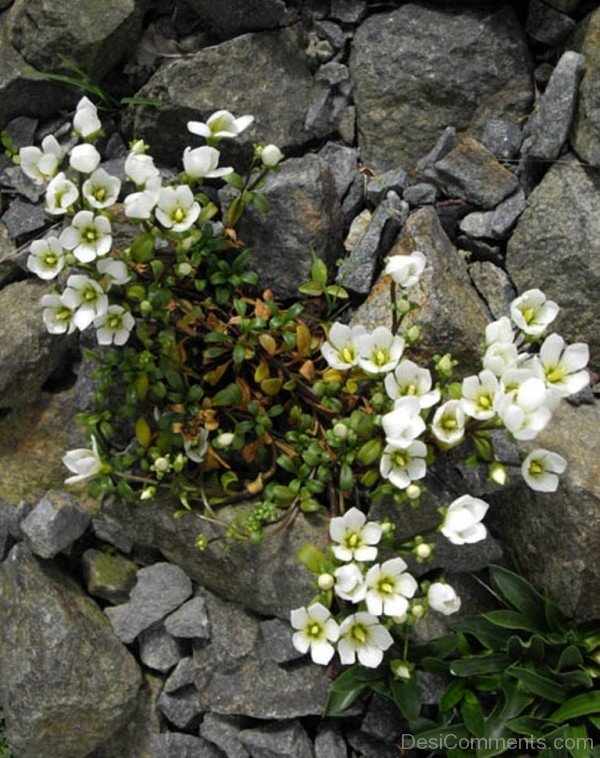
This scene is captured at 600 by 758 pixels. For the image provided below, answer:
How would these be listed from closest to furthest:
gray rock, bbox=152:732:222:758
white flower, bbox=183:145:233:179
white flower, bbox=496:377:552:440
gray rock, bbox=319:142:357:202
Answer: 1. white flower, bbox=496:377:552:440
2. white flower, bbox=183:145:233:179
3. gray rock, bbox=152:732:222:758
4. gray rock, bbox=319:142:357:202

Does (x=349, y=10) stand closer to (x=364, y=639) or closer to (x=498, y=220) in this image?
(x=498, y=220)

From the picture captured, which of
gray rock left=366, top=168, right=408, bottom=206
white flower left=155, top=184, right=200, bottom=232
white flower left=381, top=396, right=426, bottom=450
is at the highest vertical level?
white flower left=155, top=184, right=200, bottom=232

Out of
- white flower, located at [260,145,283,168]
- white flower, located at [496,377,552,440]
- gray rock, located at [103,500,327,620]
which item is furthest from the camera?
gray rock, located at [103,500,327,620]

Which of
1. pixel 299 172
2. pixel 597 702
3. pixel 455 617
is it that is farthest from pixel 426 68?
pixel 597 702

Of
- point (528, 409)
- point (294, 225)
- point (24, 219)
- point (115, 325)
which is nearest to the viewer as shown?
point (528, 409)

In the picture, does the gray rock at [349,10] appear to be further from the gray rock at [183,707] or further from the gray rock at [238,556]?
the gray rock at [183,707]

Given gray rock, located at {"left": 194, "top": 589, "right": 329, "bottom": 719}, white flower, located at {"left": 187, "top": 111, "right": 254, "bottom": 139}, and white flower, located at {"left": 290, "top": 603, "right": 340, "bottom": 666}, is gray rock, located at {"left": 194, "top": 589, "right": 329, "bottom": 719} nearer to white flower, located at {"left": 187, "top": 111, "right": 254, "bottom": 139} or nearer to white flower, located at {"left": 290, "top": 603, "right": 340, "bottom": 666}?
white flower, located at {"left": 290, "top": 603, "right": 340, "bottom": 666}

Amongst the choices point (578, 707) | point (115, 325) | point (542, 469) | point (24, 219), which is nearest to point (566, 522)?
point (542, 469)

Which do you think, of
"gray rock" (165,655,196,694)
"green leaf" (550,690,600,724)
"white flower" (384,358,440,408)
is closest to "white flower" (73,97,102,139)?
"white flower" (384,358,440,408)
